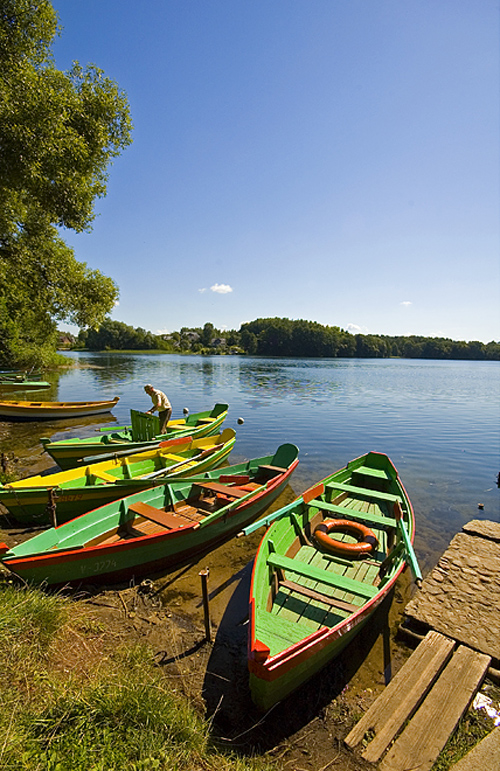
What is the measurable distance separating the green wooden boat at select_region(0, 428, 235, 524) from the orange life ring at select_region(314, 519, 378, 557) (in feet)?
14.5

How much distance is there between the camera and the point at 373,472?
1082cm

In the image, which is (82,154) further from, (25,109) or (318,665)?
(318,665)

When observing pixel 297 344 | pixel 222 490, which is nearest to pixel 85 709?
pixel 222 490

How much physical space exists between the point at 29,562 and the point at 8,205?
47.9 feet

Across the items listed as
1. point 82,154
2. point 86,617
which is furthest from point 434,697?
point 82,154

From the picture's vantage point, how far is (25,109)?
32.9ft

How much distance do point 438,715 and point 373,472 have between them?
688 centimetres

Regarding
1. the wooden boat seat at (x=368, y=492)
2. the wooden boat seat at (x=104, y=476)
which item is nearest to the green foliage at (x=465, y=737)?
the wooden boat seat at (x=368, y=492)

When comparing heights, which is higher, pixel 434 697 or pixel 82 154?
pixel 82 154

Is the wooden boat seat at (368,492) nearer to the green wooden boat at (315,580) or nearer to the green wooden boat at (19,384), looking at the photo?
the green wooden boat at (315,580)

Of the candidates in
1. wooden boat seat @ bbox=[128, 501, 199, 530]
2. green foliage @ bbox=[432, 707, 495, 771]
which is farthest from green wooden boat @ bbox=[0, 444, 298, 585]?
green foliage @ bbox=[432, 707, 495, 771]

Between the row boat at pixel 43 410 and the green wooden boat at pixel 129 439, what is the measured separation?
26.1ft

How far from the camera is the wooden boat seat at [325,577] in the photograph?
5.45 meters

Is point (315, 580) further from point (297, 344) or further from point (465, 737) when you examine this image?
point (297, 344)
